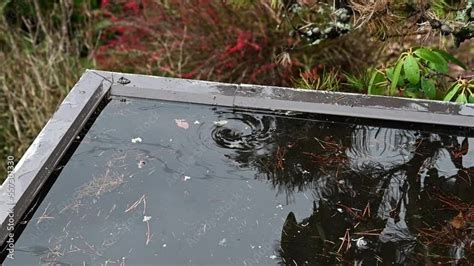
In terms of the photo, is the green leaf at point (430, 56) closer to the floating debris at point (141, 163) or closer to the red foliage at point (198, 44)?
the floating debris at point (141, 163)

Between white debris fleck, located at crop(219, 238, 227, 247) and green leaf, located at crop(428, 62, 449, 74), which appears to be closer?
white debris fleck, located at crop(219, 238, 227, 247)

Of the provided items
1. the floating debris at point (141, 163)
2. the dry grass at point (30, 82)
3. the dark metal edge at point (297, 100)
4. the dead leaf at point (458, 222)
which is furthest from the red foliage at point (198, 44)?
the dead leaf at point (458, 222)

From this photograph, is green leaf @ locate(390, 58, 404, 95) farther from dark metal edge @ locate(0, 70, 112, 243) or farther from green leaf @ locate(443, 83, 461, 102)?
dark metal edge @ locate(0, 70, 112, 243)

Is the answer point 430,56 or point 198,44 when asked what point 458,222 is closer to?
point 430,56

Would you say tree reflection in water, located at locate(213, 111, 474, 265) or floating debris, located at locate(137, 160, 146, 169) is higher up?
tree reflection in water, located at locate(213, 111, 474, 265)

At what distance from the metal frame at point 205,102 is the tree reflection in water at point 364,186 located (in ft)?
0.13

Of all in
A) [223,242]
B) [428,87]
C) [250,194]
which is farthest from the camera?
[428,87]

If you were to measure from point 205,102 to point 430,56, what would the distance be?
65 cm

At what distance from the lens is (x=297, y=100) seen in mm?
1686

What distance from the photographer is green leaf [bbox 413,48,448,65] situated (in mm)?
1811

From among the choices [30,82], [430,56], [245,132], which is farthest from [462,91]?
[30,82]

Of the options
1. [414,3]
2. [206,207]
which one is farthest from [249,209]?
[414,3]

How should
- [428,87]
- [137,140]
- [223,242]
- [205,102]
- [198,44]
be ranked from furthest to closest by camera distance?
1. [198,44]
2. [428,87]
3. [205,102]
4. [137,140]
5. [223,242]

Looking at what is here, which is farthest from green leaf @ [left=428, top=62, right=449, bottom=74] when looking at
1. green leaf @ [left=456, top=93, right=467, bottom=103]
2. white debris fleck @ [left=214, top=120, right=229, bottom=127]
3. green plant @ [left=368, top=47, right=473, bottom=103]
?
white debris fleck @ [left=214, top=120, right=229, bottom=127]
